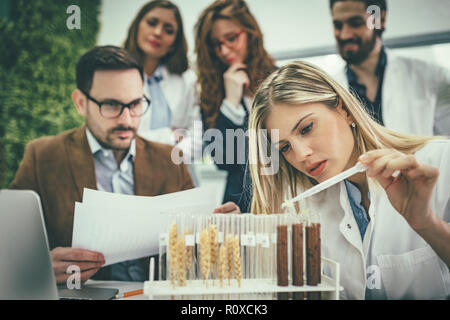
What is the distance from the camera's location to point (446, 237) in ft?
7.58

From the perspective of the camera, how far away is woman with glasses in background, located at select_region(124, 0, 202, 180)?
266 centimetres

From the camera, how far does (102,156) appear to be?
2615 mm

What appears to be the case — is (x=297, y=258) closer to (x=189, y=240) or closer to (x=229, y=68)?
(x=189, y=240)

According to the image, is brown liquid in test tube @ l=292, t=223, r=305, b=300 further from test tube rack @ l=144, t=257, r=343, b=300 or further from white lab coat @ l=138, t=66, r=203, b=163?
white lab coat @ l=138, t=66, r=203, b=163

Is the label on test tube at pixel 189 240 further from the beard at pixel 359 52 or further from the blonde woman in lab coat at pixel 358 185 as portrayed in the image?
the beard at pixel 359 52

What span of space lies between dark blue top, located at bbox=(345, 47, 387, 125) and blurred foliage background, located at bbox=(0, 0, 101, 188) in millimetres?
1740

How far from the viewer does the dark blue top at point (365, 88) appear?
2.50 meters

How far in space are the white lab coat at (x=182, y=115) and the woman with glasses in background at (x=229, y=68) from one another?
65 mm

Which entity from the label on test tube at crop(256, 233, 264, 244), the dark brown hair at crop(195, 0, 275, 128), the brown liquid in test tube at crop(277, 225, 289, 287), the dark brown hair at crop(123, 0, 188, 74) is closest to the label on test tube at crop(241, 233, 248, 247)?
the label on test tube at crop(256, 233, 264, 244)

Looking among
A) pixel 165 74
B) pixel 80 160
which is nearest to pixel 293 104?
pixel 165 74

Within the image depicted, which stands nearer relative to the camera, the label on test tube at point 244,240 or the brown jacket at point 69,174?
the label on test tube at point 244,240

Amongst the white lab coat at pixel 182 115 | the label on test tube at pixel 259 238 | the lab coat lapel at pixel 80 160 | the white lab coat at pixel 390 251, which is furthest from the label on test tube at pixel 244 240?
the lab coat lapel at pixel 80 160
